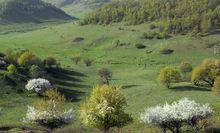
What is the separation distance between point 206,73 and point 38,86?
2053 inches

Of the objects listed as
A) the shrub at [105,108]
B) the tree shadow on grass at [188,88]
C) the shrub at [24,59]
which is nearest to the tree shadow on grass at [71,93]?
the shrub at [24,59]

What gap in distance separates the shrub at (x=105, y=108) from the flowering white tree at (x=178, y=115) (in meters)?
11.7

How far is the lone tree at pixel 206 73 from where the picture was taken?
144m

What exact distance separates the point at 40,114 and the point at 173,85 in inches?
2592

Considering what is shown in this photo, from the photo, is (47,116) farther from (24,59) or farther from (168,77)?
(24,59)

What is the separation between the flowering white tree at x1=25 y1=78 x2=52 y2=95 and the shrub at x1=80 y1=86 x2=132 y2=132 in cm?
5554

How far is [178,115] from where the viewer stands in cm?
9062

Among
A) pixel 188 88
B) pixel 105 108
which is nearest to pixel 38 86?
pixel 188 88

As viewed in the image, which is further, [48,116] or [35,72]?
[35,72]

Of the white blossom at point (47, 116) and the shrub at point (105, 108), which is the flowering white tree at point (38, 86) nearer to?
the white blossom at point (47, 116)

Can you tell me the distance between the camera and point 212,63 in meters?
147

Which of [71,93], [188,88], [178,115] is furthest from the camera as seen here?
[71,93]

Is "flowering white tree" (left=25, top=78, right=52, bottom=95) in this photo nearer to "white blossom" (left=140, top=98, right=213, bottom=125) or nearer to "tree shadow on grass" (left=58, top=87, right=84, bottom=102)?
"tree shadow on grass" (left=58, top=87, right=84, bottom=102)

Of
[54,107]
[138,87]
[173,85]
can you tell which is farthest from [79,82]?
[54,107]
